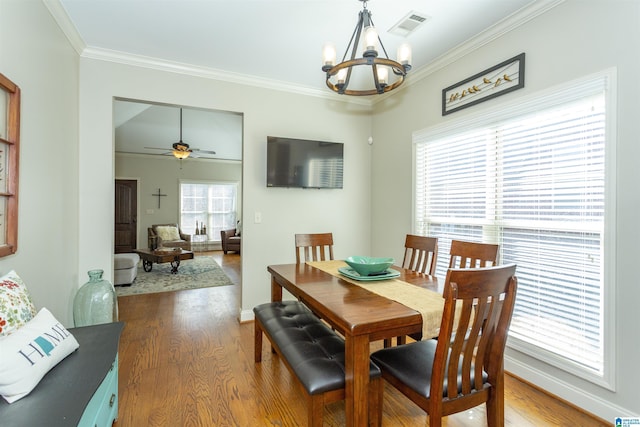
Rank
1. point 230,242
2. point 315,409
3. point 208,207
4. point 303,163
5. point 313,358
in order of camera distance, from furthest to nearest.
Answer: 1. point 208,207
2. point 230,242
3. point 303,163
4. point 313,358
5. point 315,409

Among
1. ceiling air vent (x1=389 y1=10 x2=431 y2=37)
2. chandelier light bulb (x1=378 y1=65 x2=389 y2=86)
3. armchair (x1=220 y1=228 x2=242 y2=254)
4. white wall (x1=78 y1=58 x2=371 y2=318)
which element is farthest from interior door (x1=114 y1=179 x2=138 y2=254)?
chandelier light bulb (x1=378 y1=65 x2=389 y2=86)

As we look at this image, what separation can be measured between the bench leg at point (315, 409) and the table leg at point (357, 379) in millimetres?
139

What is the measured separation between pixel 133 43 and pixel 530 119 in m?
3.39

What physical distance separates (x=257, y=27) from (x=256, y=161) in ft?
4.47

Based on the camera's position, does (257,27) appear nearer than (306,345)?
No

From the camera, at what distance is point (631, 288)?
66.3 inches

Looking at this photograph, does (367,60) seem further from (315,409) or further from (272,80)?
(272,80)

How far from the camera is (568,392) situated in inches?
76.5

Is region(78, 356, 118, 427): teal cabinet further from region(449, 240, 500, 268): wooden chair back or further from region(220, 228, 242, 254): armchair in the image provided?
region(220, 228, 242, 254): armchair

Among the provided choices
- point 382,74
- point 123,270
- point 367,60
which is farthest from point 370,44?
point 123,270

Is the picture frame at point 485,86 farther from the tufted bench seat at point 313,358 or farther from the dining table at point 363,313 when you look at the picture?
the tufted bench seat at point 313,358

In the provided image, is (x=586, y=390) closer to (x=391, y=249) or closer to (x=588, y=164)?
(x=588, y=164)

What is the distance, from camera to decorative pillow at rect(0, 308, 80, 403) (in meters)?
1.04

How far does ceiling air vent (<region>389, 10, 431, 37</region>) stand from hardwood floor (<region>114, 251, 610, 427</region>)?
2.76 meters
